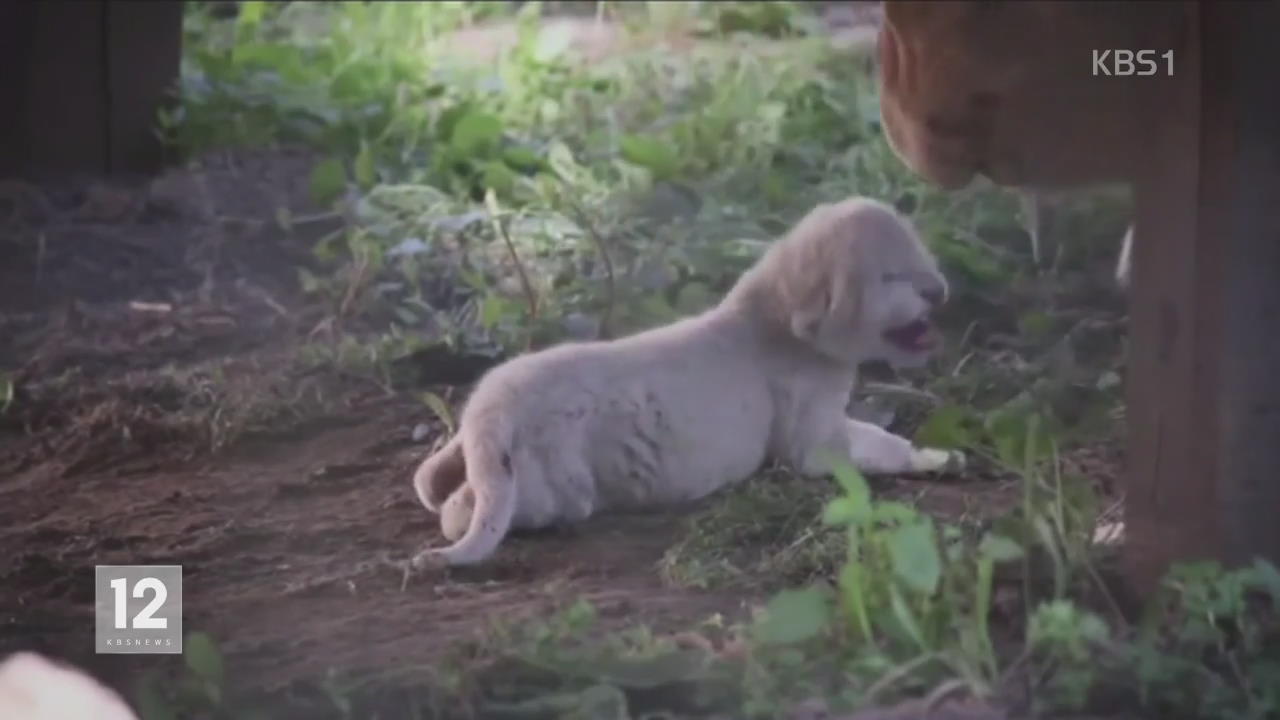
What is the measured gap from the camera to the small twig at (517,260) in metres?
1.60

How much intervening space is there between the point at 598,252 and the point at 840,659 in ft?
1.52

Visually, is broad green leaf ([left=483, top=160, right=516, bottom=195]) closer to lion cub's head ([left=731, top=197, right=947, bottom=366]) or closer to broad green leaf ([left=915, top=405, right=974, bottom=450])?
lion cub's head ([left=731, top=197, right=947, bottom=366])

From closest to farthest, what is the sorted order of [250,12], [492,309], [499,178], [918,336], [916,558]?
[916,558]
[918,336]
[492,309]
[499,178]
[250,12]

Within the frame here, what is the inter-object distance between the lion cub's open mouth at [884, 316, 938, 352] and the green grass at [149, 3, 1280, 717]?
0.06ft

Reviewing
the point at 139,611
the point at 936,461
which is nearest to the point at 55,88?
the point at 139,611

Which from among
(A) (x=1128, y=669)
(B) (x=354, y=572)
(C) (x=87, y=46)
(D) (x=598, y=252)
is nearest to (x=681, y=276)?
(D) (x=598, y=252)

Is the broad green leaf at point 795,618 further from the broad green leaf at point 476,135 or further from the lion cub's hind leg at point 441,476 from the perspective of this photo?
the broad green leaf at point 476,135

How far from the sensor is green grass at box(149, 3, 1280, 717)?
54.9 inches

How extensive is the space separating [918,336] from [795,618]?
25 cm

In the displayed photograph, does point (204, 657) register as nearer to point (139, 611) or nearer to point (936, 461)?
point (139, 611)

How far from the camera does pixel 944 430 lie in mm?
1491

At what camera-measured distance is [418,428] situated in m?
1.56

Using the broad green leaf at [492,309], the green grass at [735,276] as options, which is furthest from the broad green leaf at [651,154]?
the broad green leaf at [492,309]

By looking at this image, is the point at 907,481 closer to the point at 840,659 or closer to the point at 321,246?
the point at 840,659
